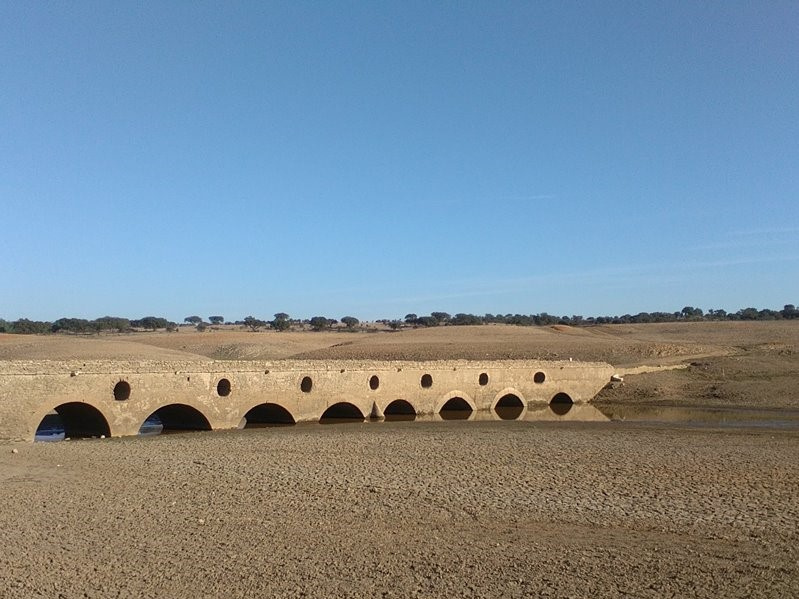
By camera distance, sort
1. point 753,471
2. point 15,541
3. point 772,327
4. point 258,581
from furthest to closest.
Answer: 1. point 772,327
2. point 753,471
3. point 15,541
4. point 258,581

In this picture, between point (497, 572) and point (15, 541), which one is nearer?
point (497, 572)

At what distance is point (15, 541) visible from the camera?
12.6 m

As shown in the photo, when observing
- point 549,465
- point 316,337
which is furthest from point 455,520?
point 316,337

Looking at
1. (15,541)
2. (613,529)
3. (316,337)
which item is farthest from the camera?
(316,337)

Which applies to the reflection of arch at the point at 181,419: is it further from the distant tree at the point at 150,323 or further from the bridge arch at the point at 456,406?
the distant tree at the point at 150,323

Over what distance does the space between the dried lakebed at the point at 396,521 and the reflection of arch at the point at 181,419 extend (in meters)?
6.47

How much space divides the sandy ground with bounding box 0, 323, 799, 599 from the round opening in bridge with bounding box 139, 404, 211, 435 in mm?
3366

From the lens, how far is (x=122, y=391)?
28109 mm

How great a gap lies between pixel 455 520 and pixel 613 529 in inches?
114

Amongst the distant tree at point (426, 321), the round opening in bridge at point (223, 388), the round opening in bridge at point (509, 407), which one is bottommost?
the round opening in bridge at point (509, 407)

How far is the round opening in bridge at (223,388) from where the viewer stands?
102 ft

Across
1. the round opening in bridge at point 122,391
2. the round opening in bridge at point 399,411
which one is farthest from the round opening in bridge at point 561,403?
the round opening in bridge at point 122,391

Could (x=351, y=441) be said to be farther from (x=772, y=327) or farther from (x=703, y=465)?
(x=772, y=327)

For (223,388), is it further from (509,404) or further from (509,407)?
(509,404)
